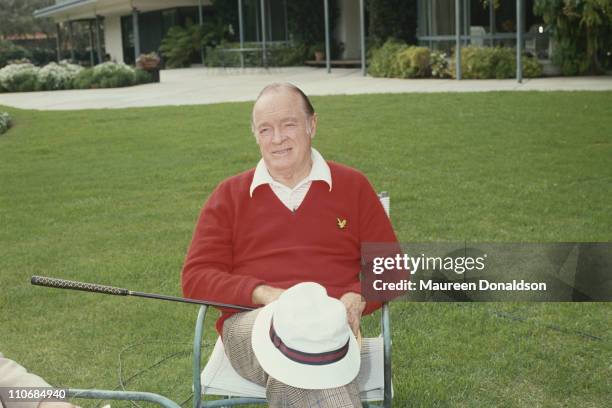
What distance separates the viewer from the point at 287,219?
3137 millimetres

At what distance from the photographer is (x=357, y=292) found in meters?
3.12

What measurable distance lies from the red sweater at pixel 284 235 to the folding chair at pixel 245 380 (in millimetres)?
163

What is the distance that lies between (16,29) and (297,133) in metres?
76.1

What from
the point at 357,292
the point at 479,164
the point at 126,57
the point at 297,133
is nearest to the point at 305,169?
the point at 297,133

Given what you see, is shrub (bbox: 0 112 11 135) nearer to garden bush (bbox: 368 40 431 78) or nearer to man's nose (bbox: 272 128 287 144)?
garden bush (bbox: 368 40 431 78)

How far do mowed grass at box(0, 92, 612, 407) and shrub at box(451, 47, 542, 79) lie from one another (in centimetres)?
395

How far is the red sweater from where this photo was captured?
313 centimetres

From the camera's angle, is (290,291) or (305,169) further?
(305,169)

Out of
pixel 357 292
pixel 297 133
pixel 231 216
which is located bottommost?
pixel 357 292

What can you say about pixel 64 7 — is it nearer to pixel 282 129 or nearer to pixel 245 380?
pixel 282 129

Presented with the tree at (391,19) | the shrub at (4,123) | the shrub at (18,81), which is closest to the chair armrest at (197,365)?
the shrub at (4,123)

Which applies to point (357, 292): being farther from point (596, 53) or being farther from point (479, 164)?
point (596, 53)

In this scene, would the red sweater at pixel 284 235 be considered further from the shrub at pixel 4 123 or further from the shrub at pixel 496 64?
the shrub at pixel 496 64

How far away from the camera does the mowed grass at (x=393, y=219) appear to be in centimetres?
435
